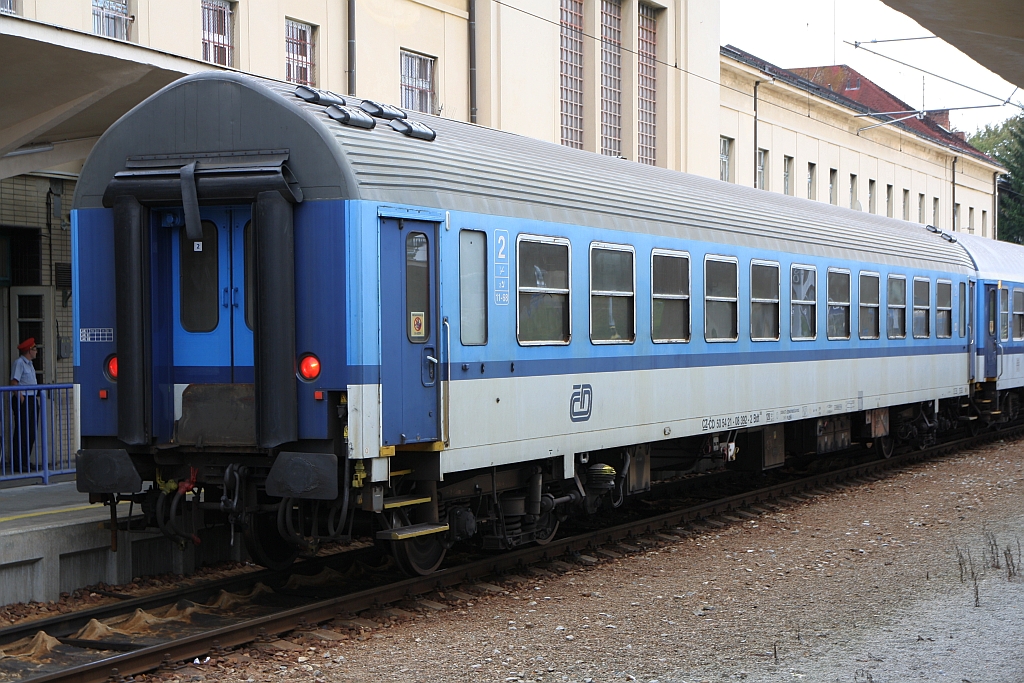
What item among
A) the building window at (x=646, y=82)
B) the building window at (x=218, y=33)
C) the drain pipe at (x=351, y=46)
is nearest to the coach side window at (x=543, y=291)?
the building window at (x=218, y=33)

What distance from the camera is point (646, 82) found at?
27.6 meters

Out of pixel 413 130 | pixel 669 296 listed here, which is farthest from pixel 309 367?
pixel 669 296

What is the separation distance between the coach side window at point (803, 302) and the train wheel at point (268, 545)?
289 inches

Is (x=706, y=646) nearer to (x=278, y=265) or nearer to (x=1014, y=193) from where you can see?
(x=278, y=265)

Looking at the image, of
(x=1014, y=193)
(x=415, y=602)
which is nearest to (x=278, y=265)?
(x=415, y=602)

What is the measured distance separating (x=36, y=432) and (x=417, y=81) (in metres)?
10.8

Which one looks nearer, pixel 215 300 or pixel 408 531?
pixel 408 531

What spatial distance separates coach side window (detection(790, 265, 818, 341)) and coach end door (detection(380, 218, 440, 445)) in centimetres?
698

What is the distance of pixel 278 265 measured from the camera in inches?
321

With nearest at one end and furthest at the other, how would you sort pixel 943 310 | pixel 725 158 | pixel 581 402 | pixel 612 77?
pixel 581 402 → pixel 943 310 → pixel 612 77 → pixel 725 158

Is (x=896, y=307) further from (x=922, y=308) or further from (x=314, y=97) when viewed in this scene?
(x=314, y=97)

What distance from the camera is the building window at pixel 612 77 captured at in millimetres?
25859

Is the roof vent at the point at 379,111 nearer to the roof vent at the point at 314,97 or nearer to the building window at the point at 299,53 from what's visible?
the roof vent at the point at 314,97

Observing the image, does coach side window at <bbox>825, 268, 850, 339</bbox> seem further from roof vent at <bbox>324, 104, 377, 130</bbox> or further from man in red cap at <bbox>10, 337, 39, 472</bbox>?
man in red cap at <bbox>10, 337, 39, 472</bbox>
